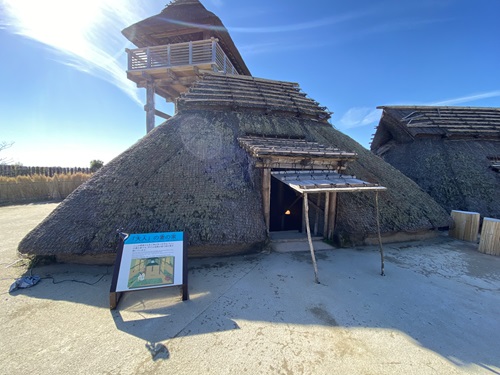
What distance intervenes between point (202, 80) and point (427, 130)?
13.2 m

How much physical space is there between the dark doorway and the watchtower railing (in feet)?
27.9

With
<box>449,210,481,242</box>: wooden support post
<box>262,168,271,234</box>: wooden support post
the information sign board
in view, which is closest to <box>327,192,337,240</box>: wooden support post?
<box>262,168,271,234</box>: wooden support post

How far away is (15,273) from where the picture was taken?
16.6ft

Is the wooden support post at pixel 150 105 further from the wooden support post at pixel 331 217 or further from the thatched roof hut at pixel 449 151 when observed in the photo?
the thatched roof hut at pixel 449 151

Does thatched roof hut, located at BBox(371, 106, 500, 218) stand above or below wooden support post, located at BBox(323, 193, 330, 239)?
above

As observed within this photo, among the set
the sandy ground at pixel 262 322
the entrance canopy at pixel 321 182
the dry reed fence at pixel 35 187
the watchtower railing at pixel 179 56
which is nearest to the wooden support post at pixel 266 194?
the entrance canopy at pixel 321 182

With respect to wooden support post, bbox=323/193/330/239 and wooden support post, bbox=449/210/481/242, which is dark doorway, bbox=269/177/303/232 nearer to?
wooden support post, bbox=323/193/330/239

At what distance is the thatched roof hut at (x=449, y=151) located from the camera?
9812mm

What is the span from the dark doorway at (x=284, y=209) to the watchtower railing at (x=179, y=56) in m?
8.51

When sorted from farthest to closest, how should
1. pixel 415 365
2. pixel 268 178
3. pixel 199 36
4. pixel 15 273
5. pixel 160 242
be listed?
1. pixel 199 36
2. pixel 268 178
3. pixel 15 273
4. pixel 160 242
5. pixel 415 365

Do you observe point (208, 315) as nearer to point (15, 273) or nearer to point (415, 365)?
point (415, 365)

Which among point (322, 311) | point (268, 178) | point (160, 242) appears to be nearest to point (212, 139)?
point (268, 178)

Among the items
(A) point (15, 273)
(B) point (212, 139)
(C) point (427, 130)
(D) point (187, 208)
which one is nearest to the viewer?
(A) point (15, 273)

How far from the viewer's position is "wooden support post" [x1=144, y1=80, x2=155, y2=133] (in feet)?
44.8
